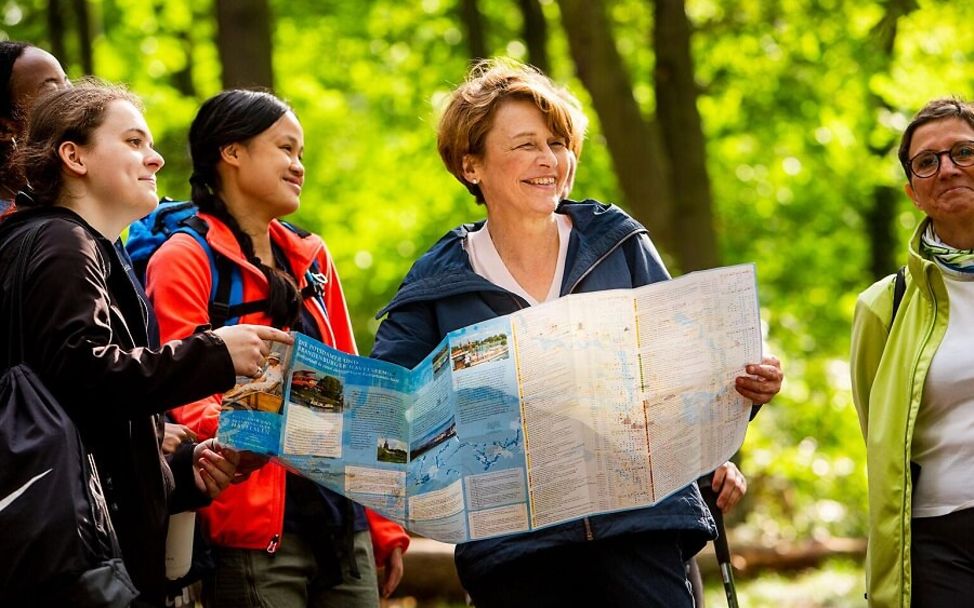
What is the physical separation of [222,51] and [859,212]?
13.7m

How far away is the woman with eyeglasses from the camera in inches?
167

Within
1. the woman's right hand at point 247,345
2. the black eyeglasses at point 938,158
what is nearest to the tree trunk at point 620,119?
the black eyeglasses at point 938,158

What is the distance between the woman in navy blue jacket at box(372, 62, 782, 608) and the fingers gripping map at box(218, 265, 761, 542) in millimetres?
160

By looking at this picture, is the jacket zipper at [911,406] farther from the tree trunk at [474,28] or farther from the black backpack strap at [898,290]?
the tree trunk at [474,28]

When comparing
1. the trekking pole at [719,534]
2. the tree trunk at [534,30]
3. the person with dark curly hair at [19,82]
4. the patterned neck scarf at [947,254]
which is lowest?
the trekking pole at [719,534]

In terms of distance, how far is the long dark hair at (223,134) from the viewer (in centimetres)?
452

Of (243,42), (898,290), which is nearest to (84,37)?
(243,42)

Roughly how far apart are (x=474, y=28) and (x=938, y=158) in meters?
11.3

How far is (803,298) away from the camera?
1920 centimetres

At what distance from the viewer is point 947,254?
4.42 m

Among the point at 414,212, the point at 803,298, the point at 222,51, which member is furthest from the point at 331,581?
the point at 803,298

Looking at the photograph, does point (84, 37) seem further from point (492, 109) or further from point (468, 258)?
point (468, 258)

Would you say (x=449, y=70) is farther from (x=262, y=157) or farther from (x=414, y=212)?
(x=262, y=157)

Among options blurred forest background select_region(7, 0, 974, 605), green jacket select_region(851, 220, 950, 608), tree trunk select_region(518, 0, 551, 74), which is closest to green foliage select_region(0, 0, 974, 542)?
blurred forest background select_region(7, 0, 974, 605)
